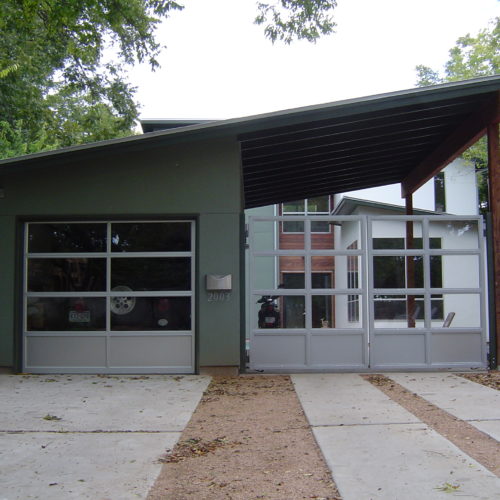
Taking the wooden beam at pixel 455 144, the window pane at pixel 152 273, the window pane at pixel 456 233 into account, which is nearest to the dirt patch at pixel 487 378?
the window pane at pixel 456 233

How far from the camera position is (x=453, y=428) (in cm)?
596

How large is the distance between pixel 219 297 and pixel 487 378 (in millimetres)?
4113

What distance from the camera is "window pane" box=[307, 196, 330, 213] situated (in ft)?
75.5

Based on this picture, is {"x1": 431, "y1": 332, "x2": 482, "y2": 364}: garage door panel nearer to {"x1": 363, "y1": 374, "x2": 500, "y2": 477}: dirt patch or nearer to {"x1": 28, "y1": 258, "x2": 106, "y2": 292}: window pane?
{"x1": 363, "y1": 374, "x2": 500, "y2": 477}: dirt patch

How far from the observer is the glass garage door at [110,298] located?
9.93m

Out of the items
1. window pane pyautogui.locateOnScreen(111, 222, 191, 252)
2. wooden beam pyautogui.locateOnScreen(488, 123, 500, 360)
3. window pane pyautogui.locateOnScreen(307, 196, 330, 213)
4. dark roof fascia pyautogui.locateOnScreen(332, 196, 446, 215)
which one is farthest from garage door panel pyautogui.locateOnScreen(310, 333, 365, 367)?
window pane pyautogui.locateOnScreen(307, 196, 330, 213)

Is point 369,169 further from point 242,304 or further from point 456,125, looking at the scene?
point 242,304

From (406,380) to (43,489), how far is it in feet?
20.0

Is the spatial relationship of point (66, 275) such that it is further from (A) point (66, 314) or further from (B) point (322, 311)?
(B) point (322, 311)

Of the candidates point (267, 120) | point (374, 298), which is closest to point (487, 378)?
point (374, 298)

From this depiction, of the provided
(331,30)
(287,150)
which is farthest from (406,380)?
(331,30)

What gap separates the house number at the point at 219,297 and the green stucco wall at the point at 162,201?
5 centimetres

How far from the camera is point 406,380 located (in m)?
9.22

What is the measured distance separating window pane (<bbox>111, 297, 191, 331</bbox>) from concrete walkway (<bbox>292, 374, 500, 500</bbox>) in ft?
9.66
